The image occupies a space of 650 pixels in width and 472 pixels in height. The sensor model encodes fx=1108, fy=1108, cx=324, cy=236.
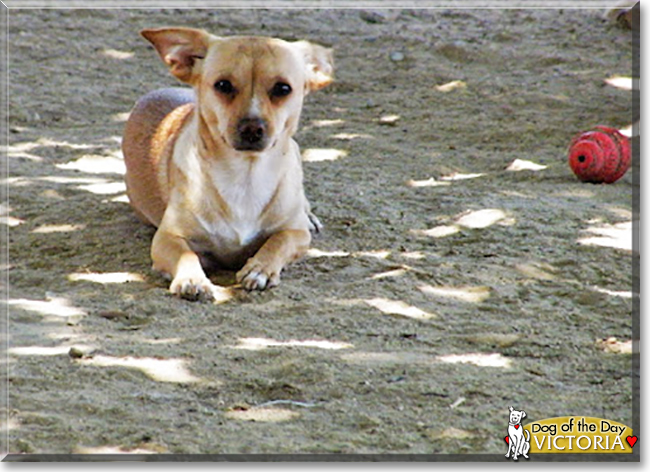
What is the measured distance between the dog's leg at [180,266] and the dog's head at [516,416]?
1.78 metres

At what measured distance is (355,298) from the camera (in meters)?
4.89

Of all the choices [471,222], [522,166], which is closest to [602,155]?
[522,166]

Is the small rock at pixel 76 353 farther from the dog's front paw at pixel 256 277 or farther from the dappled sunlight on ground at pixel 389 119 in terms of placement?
the dappled sunlight on ground at pixel 389 119

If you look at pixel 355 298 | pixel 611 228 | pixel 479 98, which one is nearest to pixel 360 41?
pixel 479 98

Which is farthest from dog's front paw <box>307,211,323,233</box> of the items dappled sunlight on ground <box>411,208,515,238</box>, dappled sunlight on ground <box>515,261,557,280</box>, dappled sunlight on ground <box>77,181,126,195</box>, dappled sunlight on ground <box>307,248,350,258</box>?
dappled sunlight on ground <box>77,181,126,195</box>

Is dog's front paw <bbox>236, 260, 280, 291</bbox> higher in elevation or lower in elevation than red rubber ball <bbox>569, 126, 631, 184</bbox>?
lower

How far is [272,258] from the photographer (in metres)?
5.26

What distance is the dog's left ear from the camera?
18.2 ft

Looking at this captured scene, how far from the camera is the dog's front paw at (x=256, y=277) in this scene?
5074 mm

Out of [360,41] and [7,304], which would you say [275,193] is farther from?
[360,41]

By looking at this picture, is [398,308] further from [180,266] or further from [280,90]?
[280,90]

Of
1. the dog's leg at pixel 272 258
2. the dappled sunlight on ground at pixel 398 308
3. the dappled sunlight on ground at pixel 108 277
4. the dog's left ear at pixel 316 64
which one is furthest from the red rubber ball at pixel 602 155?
the dappled sunlight on ground at pixel 108 277

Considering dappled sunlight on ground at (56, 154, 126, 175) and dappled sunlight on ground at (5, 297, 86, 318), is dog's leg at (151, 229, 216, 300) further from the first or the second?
dappled sunlight on ground at (56, 154, 126, 175)

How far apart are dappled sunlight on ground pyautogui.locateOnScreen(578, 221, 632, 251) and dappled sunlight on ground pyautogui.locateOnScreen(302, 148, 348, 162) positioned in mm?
2157
